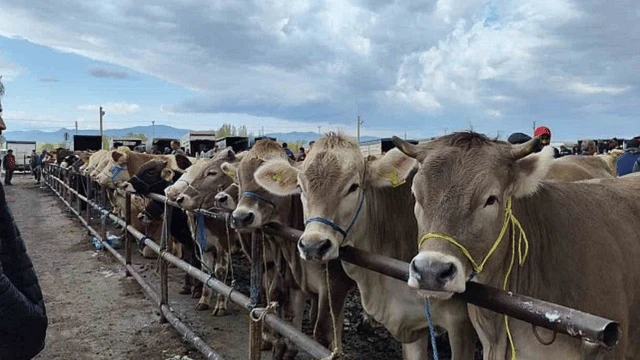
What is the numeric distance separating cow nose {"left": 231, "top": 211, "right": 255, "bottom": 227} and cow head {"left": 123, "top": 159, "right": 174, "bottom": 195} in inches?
144

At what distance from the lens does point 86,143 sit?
108 feet

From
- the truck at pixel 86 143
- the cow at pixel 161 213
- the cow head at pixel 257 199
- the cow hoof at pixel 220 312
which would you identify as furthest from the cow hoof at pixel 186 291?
the truck at pixel 86 143

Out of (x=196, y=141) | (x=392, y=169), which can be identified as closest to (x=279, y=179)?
(x=392, y=169)

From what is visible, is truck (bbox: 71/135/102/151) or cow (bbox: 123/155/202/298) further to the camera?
truck (bbox: 71/135/102/151)

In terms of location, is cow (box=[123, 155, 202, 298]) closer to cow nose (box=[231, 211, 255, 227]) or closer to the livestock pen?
the livestock pen

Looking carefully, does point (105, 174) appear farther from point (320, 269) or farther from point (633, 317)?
point (633, 317)

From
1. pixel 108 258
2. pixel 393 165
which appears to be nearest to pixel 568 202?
pixel 393 165

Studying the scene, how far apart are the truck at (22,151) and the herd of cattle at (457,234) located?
1789 inches

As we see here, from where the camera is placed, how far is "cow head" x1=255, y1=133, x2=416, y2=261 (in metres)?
3.57

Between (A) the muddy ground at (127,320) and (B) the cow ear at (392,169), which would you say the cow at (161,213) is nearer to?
(A) the muddy ground at (127,320)

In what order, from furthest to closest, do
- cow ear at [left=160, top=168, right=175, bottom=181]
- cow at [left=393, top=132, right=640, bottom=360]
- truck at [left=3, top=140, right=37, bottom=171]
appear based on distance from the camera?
truck at [left=3, top=140, right=37, bottom=171], cow ear at [left=160, top=168, right=175, bottom=181], cow at [left=393, top=132, right=640, bottom=360]

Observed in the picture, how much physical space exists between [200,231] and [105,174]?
615cm

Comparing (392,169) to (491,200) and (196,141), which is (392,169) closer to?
(491,200)

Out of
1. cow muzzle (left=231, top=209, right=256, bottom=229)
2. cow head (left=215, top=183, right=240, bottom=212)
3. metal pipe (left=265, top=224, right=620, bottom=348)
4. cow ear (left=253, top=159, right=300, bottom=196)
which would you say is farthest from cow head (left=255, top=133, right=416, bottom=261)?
cow head (left=215, top=183, right=240, bottom=212)
